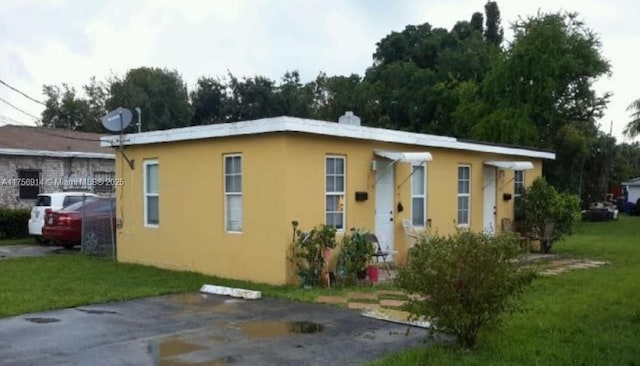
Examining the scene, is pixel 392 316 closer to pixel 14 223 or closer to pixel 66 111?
pixel 14 223

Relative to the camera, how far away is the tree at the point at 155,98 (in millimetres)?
39312

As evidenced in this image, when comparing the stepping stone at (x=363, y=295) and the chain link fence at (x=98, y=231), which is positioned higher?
the chain link fence at (x=98, y=231)

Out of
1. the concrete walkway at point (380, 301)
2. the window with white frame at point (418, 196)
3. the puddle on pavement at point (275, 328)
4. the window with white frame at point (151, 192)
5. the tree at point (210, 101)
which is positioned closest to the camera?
the puddle on pavement at point (275, 328)

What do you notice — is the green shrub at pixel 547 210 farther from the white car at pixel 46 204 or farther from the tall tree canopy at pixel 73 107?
the tall tree canopy at pixel 73 107

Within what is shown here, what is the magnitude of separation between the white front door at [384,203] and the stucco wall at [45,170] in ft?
50.5

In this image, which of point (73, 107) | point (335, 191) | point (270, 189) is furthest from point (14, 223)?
point (73, 107)

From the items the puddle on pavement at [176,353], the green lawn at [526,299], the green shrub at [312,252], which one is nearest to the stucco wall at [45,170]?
the green lawn at [526,299]

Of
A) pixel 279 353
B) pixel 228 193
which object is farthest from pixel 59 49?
pixel 279 353

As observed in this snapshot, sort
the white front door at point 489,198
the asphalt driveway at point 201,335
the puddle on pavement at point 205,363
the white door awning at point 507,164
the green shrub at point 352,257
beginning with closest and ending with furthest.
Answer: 1. the puddle on pavement at point 205,363
2. the asphalt driveway at point 201,335
3. the green shrub at point 352,257
4. the white door awning at point 507,164
5. the white front door at point 489,198

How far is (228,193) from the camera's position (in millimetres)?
11359

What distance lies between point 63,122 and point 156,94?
→ 29.3ft

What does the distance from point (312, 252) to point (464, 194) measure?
6041mm

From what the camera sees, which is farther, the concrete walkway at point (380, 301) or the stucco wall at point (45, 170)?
the stucco wall at point (45, 170)

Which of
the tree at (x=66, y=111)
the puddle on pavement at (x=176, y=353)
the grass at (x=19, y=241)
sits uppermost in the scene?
the tree at (x=66, y=111)
